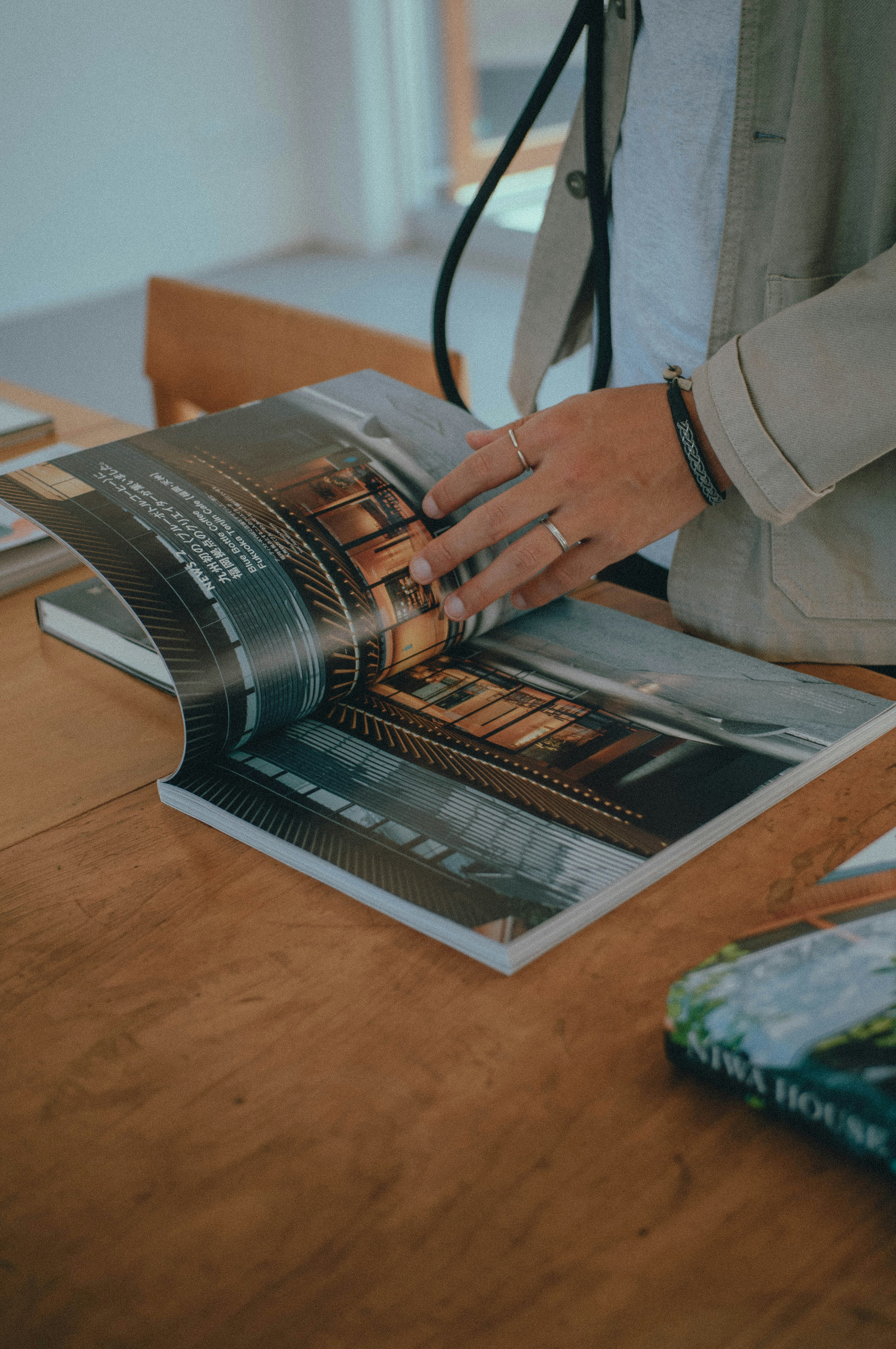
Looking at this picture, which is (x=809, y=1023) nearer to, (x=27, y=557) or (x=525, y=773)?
(x=525, y=773)

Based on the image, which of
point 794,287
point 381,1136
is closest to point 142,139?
point 794,287

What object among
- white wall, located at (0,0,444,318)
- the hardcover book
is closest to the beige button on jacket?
the hardcover book

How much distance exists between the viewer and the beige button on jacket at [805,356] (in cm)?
55

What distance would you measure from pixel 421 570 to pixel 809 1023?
0.32 meters

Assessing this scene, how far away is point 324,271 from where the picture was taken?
14.3 ft

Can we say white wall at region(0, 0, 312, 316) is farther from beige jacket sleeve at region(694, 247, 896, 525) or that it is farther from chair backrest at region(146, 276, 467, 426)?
beige jacket sleeve at region(694, 247, 896, 525)

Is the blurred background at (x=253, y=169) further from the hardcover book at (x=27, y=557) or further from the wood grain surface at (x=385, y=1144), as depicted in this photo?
the wood grain surface at (x=385, y=1144)

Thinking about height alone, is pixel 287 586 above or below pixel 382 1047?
above

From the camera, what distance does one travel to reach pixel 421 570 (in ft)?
1.91

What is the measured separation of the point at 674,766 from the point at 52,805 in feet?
1.01

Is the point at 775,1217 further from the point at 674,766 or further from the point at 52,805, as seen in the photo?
the point at 52,805

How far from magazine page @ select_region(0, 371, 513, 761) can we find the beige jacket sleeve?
0.16 metres

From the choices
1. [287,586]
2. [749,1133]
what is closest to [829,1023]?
[749,1133]

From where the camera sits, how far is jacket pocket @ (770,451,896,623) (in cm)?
64
